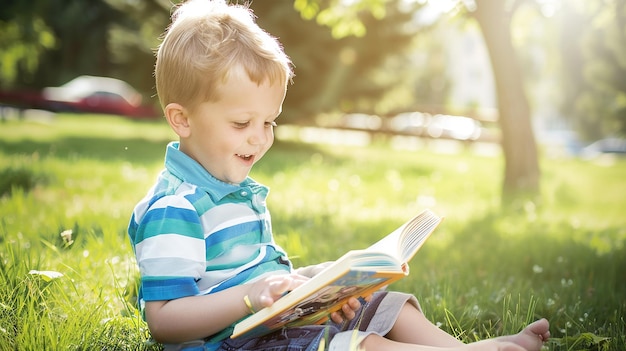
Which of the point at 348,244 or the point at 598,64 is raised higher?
the point at 598,64

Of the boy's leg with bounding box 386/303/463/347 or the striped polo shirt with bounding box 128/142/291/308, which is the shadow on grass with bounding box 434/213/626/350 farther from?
the striped polo shirt with bounding box 128/142/291/308

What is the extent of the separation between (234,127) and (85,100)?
25.9 m

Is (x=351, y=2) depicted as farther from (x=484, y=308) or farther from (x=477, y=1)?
(x=484, y=308)

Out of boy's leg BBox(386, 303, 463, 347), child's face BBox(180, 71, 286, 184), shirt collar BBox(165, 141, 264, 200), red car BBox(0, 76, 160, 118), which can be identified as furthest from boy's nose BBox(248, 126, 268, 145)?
red car BBox(0, 76, 160, 118)

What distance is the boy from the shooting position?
183 cm

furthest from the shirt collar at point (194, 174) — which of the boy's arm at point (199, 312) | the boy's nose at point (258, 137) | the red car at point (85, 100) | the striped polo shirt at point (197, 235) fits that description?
the red car at point (85, 100)

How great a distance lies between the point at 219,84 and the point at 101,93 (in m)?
26.3

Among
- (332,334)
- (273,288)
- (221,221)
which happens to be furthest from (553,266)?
(273,288)

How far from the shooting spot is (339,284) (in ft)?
5.30

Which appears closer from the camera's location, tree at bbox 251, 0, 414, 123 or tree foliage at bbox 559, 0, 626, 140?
tree foliage at bbox 559, 0, 626, 140

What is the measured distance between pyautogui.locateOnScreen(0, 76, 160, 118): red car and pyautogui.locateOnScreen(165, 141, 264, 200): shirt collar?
23190 millimetres

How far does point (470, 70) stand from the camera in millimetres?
86188

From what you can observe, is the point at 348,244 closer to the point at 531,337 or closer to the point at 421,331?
the point at 421,331

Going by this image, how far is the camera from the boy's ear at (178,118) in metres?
2.04
